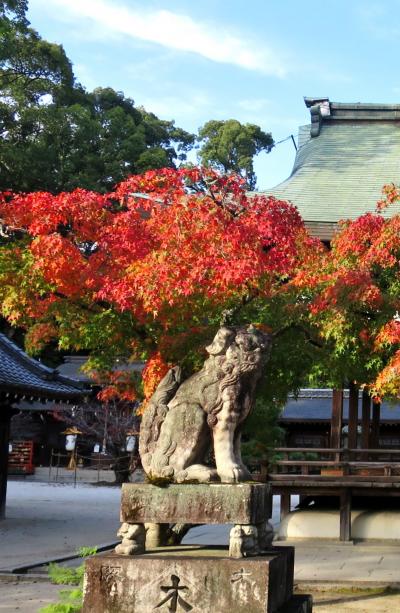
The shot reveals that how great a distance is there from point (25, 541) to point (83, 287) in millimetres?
7208

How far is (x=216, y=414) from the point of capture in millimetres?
6738

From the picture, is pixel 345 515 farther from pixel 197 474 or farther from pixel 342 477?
pixel 197 474

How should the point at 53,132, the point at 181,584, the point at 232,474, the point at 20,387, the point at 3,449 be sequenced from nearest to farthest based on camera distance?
the point at 181,584, the point at 232,474, the point at 20,387, the point at 3,449, the point at 53,132

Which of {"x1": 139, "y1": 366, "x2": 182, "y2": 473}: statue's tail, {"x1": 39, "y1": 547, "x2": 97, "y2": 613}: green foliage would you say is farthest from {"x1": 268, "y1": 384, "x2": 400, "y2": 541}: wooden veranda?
{"x1": 139, "y1": 366, "x2": 182, "y2": 473}: statue's tail

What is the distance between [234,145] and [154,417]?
146ft

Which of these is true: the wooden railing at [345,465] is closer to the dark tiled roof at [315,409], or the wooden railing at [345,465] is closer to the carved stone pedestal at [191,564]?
the carved stone pedestal at [191,564]

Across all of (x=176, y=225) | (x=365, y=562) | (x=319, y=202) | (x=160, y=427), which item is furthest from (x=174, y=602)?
(x=319, y=202)

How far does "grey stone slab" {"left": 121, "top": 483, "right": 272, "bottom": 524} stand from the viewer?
20.7 ft

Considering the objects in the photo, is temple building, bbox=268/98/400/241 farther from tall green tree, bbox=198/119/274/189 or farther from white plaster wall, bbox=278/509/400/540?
tall green tree, bbox=198/119/274/189

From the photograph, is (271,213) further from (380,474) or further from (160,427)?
(380,474)

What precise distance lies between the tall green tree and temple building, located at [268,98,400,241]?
22.6 m

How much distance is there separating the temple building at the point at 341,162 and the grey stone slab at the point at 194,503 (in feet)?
37.4

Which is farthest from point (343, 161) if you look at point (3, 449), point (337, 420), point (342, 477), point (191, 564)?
point (191, 564)

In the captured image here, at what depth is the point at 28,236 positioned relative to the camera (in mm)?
11898
